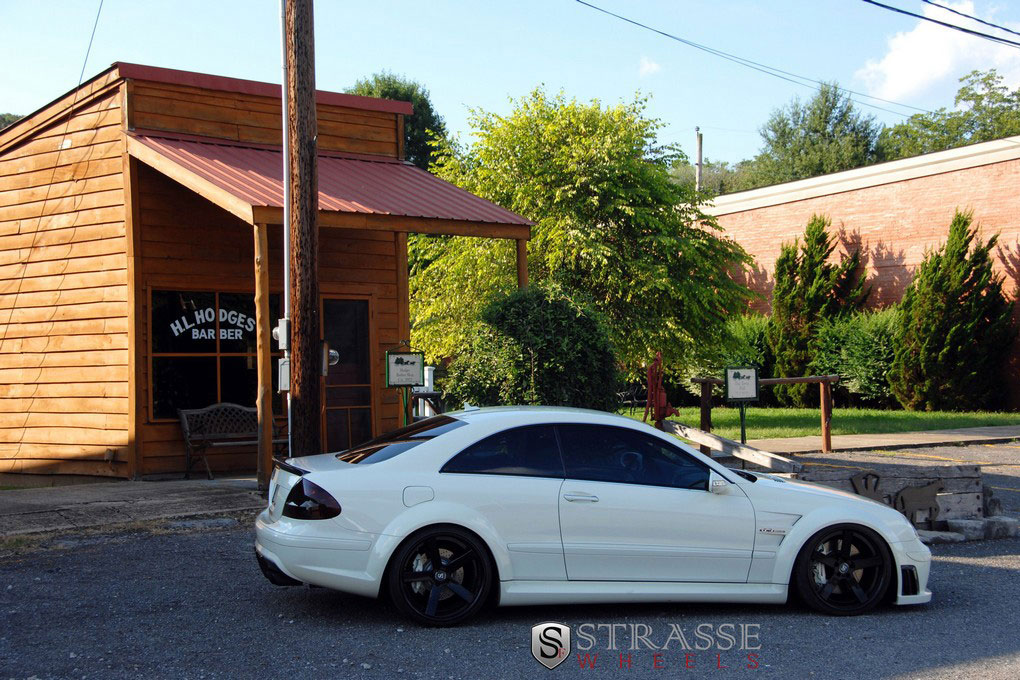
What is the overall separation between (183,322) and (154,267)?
2.64 ft

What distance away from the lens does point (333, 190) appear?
13.1 m

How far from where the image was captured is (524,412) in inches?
280

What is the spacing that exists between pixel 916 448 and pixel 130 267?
13.4 m

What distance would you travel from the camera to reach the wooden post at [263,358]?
1135cm

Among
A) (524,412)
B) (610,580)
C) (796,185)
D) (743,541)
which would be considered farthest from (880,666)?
(796,185)

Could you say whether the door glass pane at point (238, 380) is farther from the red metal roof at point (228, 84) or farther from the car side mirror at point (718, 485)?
the car side mirror at point (718, 485)

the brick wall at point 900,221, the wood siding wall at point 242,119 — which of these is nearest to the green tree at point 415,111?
the brick wall at point 900,221

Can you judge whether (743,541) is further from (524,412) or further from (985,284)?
(985,284)

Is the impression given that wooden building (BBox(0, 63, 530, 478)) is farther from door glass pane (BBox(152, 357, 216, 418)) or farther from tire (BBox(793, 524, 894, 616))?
tire (BBox(793, 524, 894, 616))

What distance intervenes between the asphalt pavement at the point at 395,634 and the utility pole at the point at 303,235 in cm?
253

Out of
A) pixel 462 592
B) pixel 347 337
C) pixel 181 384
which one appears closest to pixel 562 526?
pixel 462 592

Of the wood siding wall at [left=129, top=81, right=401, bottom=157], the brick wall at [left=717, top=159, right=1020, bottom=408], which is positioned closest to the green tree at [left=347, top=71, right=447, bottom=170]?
the brick wall at [left=717, top=159, right=1020, bottom=408]

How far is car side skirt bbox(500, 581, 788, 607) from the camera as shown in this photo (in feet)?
21.3

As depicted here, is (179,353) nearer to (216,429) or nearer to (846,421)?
(216,429)
